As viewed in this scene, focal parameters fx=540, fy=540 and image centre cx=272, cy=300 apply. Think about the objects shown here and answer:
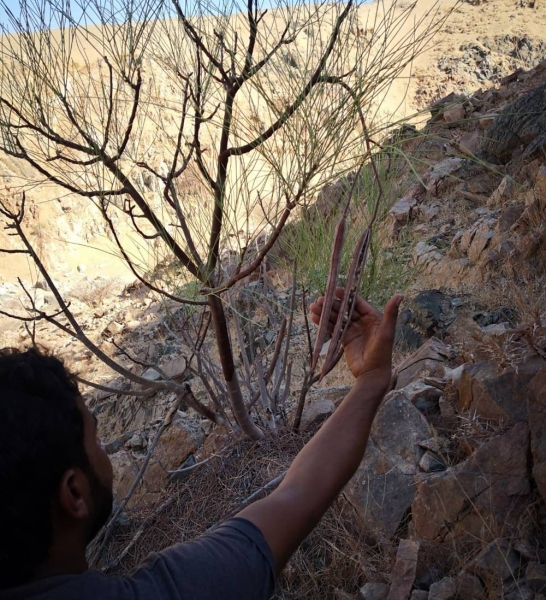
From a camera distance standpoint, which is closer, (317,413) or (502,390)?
(502,390)

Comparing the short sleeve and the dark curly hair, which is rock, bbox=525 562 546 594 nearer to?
the short sleeve

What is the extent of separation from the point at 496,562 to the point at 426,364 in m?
1.34

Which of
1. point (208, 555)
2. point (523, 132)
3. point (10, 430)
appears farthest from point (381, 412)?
point (523, 132)

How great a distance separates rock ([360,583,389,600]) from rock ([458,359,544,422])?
2.62 ft

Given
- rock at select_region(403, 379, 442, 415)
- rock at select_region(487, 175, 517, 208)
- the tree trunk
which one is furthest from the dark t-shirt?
rock at select_region(487, 175, 517, 208)

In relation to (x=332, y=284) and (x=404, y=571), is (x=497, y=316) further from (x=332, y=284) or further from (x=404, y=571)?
(x=332, y=284)

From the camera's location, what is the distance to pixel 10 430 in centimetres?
77

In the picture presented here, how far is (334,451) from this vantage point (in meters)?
1.00

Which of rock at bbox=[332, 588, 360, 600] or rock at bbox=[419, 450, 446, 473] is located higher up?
rock at bbox=[419, 450, 446, 473]

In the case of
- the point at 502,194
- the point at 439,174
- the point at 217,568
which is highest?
the point at 439,174

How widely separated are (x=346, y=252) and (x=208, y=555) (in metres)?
2.24

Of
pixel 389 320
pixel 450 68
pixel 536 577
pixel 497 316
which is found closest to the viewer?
pixel 389 320

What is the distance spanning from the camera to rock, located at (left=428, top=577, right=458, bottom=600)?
5.96 feet

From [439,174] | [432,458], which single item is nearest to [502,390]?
[432,458]
